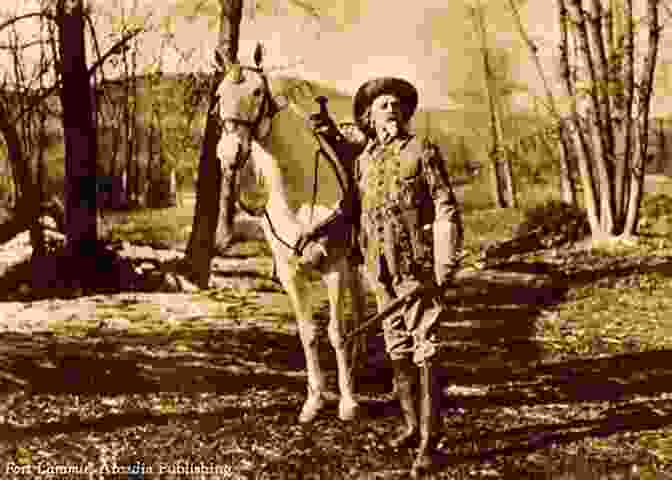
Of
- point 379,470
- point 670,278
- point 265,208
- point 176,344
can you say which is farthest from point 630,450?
point 670,278

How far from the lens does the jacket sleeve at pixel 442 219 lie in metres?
3.96

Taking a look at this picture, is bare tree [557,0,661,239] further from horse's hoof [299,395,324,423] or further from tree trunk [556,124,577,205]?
horse's hoof [299,395,324,423]

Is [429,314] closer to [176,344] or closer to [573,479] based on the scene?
[573,479]

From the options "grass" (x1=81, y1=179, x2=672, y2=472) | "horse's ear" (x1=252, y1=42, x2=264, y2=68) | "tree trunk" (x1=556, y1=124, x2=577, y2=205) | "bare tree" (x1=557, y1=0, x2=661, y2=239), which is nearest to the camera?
"horse's ear" (x1=252, y1=42, x2=264, y2=68)

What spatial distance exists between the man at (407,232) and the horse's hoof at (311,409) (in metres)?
0.75

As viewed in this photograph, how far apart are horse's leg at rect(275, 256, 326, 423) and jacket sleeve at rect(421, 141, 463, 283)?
3.24ft

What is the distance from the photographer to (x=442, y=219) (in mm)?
3996

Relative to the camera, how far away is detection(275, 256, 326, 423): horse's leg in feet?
15.6

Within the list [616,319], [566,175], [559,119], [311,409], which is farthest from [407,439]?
[566,175]

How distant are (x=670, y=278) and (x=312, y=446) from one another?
6.56 meters

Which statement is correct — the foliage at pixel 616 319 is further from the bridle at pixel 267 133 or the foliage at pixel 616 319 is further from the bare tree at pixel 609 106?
the bridle at pixel 267 133

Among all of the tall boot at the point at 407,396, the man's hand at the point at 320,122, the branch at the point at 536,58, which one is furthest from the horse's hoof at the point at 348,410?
the branch at the point at 536,58

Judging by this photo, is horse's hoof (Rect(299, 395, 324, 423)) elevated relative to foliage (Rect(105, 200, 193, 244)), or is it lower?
lower

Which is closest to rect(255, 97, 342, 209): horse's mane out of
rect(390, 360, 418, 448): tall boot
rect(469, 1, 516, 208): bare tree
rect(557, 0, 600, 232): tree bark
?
rect(390, 360, 418, 448): tall boot
